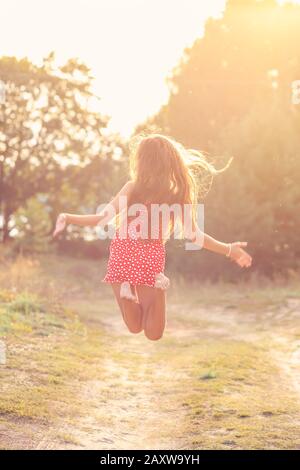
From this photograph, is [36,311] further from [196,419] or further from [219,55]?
[219,55]

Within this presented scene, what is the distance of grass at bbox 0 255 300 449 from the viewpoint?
327 inches

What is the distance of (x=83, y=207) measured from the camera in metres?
41.9

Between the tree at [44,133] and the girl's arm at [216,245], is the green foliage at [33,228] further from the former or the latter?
the girl's arm at [216,245]

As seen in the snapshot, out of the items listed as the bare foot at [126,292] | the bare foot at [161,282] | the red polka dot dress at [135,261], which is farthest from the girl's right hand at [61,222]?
the bare foot at [161,282]

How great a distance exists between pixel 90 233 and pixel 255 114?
15.7 m

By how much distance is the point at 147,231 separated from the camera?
6.81 metres

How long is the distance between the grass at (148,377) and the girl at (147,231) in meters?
1.90

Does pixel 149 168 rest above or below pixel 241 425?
above

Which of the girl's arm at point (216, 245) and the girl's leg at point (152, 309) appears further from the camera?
the girl's leg at point (152, 309)

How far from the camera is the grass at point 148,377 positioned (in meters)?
8.31

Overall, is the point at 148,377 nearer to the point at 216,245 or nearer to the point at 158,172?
the point at 216,245

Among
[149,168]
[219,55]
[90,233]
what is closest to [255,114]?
[219,55]

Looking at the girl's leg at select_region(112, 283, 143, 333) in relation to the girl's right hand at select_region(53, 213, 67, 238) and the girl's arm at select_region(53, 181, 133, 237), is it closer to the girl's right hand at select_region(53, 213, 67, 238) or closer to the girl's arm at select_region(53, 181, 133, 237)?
the girl's arm at select_region(53, 181, 133, 237)

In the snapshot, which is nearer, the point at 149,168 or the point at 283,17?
the point at 149,168
